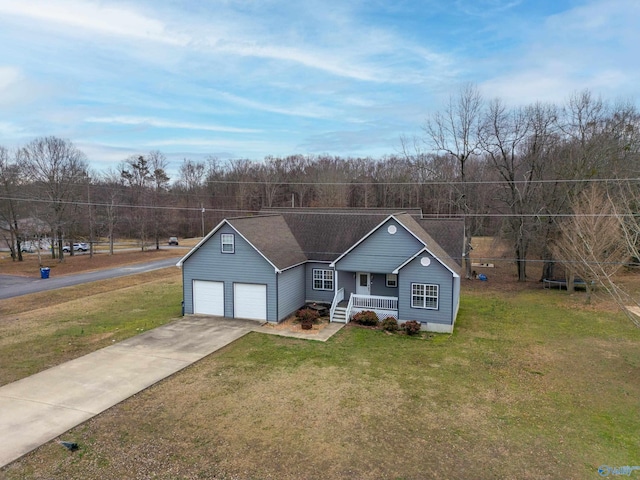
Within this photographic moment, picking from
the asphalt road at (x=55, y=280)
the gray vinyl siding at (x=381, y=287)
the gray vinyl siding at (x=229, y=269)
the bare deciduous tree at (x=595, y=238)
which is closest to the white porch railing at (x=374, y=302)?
the gray vinyl siding at (x=381, y=287)

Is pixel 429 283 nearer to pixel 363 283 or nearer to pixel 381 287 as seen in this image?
pixel 381 287

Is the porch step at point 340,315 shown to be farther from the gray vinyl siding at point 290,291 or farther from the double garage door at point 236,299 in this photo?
the double garage door at point 236,299

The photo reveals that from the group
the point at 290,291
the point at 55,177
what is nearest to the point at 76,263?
the point at 55,177

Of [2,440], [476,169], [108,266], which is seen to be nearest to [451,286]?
[2,440]

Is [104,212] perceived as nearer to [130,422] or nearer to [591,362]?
[130,422]

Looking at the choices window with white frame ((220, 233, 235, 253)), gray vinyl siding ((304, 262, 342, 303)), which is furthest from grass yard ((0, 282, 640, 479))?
gray vinyl siding ((304, 262, 342, 303))
